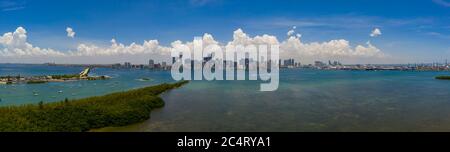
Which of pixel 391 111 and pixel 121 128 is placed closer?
pixel 121 128

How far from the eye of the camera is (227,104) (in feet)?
118

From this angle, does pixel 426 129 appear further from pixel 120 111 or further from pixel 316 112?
pixel 120 111

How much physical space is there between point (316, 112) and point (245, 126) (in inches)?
362

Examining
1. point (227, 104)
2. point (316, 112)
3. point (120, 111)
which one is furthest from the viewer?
point (227, 104)
